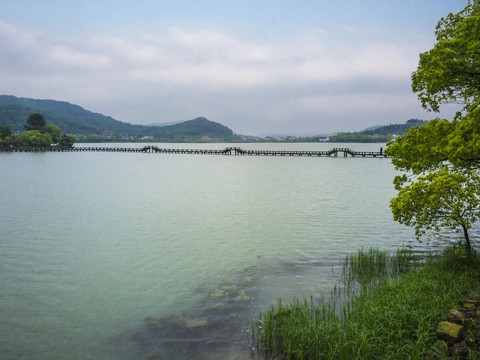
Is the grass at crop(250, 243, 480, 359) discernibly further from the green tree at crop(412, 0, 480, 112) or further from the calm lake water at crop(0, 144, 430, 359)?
the green tree at crop(412, 0, 480, 112)

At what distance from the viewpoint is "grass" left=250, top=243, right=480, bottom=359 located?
26.8 ft

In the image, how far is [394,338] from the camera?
28.5ft

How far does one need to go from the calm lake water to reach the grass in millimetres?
1072

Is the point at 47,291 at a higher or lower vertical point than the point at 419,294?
lower

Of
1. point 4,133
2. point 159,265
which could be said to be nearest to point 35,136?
point 4,133

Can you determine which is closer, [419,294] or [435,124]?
[419,294]

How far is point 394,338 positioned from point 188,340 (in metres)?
5.75

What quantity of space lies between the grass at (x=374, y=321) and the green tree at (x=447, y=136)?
7.83 feet

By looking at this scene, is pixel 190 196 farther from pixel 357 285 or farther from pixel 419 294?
pixel 419 294

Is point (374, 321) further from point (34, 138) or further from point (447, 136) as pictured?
point (34, 138)

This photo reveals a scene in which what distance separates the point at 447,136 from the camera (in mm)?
11602

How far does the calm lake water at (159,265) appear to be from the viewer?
10.2 metres

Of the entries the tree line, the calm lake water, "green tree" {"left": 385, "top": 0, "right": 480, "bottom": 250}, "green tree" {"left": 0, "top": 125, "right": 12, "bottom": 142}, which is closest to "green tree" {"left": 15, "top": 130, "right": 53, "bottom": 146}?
the tree line

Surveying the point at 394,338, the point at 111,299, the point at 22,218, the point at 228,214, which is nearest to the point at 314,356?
the point at 394,338
